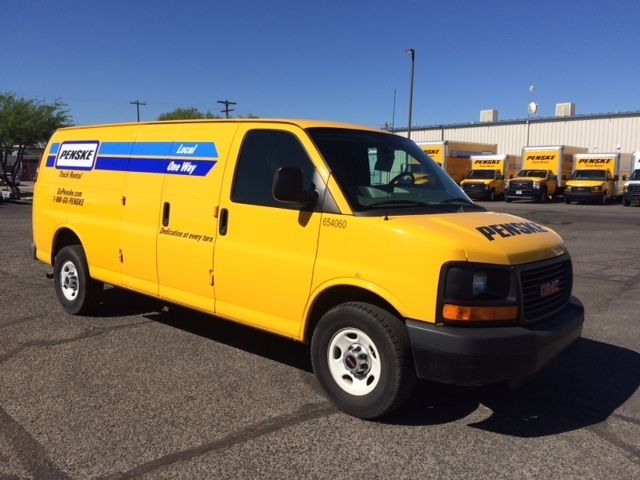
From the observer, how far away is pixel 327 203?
13.3 ft

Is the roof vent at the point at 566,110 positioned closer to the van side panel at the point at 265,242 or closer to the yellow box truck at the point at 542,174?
the yellow box truck at the point at 542,174

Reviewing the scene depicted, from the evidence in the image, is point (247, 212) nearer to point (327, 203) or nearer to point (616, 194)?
point (327, 203)

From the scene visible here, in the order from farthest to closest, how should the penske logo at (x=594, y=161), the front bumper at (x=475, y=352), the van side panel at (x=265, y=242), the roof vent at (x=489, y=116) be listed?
the roof vent at (x=489, y=116), the penske logo at (x=594, y=161), the van side panel at (x=265, y=242), the front bumper at (x=475, y=352)

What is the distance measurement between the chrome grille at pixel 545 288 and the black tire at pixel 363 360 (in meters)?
0.83

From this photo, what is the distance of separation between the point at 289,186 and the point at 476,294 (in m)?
1.43

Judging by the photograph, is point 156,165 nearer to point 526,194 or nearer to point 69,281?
point 69,281

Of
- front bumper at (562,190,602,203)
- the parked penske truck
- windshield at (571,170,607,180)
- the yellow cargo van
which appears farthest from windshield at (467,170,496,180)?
the yellow cargo van

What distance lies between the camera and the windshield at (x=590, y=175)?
3209cm

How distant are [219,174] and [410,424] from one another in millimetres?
2457

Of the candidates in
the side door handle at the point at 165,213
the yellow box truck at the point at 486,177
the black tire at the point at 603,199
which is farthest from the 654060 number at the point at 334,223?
the black tire at the point at 603,199

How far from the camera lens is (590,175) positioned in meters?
32.5

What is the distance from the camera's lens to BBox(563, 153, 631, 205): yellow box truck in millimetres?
31297

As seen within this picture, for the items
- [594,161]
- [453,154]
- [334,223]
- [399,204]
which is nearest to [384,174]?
[399,204]

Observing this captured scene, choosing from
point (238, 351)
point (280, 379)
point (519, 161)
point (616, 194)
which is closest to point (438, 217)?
point (280, 379)
